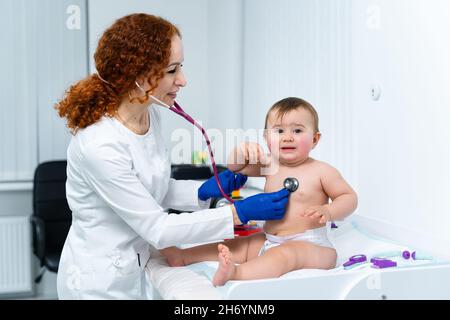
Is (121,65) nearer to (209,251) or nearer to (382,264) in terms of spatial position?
(209,251)

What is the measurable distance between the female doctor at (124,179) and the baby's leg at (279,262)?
97 mm

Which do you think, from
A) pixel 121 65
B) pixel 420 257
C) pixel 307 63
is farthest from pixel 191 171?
pixel 420 257

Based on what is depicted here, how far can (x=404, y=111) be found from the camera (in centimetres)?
175

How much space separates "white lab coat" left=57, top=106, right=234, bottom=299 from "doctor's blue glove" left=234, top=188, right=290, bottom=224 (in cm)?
4

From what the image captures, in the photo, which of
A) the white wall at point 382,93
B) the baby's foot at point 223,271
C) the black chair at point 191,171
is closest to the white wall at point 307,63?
the white wall at point 382,93

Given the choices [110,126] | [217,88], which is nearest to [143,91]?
[110,126]

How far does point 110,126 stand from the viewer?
147 cm

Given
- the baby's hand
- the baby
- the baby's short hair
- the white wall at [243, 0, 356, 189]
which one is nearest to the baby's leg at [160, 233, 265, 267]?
the baby

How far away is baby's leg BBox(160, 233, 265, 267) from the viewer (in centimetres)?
151

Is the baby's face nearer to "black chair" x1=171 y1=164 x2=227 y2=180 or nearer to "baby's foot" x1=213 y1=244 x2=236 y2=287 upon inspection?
"baby's foot" x1=213 y1=244 x2=236 y2=287

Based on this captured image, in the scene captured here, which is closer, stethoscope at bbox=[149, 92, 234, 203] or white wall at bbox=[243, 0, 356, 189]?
stethoscope at bbox=[149, 92, 234, 203]

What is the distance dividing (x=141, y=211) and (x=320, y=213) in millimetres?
437
